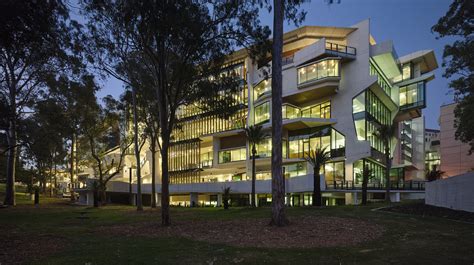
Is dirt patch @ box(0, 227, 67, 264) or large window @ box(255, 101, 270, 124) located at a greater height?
large window @ box(255, 101, 270, 124)

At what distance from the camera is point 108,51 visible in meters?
21.5

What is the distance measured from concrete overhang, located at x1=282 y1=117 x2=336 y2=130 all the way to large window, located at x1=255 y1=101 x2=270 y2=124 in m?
3.68

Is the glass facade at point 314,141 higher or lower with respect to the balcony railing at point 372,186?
higher

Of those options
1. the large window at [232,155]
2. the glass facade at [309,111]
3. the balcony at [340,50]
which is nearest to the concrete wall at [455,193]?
the glass facade at [309,111]

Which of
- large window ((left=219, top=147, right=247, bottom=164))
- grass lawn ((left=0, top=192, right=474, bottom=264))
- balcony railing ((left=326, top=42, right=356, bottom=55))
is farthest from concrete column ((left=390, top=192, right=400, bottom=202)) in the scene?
grass lawn ((left=0, top=192, right=474, bottom=264))

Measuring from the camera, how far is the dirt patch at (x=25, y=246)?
31.4 feet

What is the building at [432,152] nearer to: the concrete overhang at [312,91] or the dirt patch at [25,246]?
the concrete overhang at [312,91]

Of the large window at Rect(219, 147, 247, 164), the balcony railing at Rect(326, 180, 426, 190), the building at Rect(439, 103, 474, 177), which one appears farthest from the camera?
the building at Rect(439, 103, 474, 177)

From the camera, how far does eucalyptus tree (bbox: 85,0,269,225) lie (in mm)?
16188

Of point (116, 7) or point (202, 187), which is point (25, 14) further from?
point (202, 187)

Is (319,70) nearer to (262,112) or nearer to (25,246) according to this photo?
(262,112)

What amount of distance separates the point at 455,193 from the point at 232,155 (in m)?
40.9

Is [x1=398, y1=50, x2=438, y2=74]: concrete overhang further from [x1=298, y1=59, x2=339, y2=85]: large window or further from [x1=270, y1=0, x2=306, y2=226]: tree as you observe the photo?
[x1=270, y1=0, x2=306, y2=226]: tree

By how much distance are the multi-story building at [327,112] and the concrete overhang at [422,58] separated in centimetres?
16
